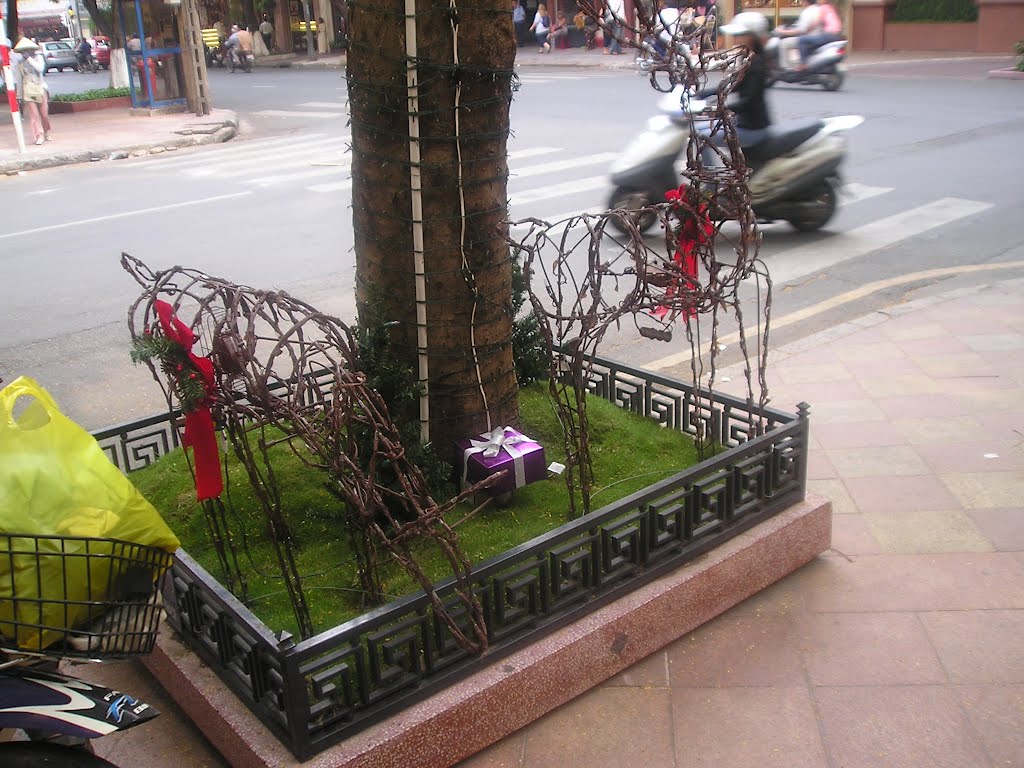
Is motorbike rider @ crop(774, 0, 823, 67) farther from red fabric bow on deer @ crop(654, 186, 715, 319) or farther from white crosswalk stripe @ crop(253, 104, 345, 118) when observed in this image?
red fabric bow on deer @ crop(654, 186, 715, 319)

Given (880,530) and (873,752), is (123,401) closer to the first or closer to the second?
(880,530)

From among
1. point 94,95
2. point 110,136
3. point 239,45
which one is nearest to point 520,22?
point 239,45

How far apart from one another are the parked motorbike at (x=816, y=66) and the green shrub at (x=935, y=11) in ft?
28.9

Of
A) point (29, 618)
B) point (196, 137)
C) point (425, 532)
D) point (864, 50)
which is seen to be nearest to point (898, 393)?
point (425, 532)

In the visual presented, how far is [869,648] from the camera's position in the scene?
147 inches

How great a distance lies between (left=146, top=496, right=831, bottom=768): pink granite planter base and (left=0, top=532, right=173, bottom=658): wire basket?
58cm

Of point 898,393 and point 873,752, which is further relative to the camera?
point 898,393

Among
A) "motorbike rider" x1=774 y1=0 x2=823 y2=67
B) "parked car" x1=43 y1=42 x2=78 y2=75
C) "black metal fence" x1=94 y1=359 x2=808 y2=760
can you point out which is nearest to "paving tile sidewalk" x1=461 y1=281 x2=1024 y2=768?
"black metal fence" x1=94 y1=359 x2=808 y2=760

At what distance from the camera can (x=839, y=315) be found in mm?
8008

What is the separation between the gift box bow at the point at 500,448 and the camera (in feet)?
13.3

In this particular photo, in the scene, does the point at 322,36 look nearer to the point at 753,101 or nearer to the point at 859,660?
the point at 753,101

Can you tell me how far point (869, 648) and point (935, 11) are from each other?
28.3 metres

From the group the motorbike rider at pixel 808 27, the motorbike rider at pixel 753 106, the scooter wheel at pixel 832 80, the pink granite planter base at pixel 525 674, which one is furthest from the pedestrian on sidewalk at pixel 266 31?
the pink granite planter base at pixel 525 674

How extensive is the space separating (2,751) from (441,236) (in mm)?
2346
